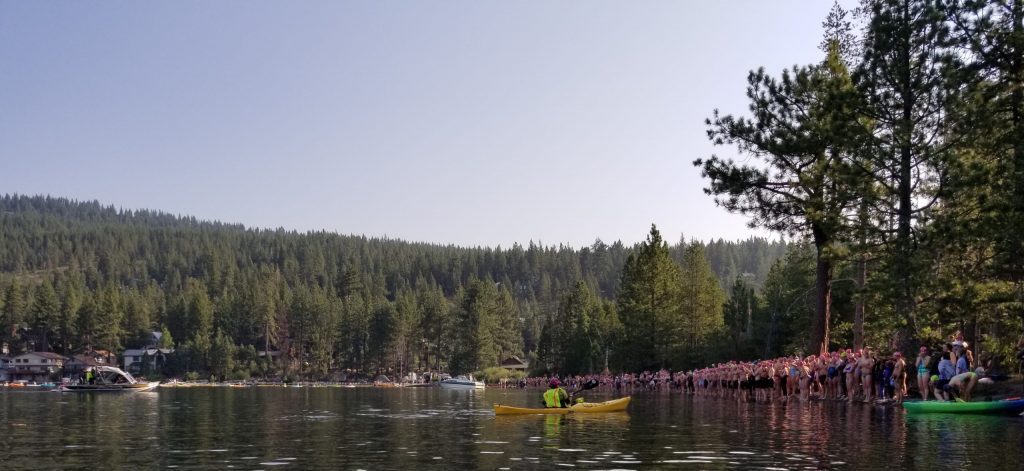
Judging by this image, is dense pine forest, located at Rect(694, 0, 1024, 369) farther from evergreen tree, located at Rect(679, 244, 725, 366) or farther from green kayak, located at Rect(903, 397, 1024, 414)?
evergreen tree, located at Rect(679, 244, 725, 366)

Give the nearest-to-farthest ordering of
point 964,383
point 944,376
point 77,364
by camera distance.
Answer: point 964,383 → point 944,376 → point 77,364

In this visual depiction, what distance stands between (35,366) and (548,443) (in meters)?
156

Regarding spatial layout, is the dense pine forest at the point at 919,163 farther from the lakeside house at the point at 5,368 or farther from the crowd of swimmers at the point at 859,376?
the lakeside house at the point at 5,368

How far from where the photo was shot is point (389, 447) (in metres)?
19.5

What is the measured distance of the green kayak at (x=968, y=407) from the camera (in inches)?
908

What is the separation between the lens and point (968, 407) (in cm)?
2394

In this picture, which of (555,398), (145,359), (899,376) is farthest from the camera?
(145,359)

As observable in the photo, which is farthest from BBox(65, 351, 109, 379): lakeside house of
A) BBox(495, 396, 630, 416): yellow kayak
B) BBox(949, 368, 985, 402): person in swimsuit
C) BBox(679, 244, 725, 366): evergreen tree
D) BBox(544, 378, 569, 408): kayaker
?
BBox(949, 368, 985, 402): person in swimsuit

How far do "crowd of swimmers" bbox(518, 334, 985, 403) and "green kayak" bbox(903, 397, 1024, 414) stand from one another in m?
0.83

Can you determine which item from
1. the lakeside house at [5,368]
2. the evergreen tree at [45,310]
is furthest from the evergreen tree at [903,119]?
the evergreen tree at [45,310]

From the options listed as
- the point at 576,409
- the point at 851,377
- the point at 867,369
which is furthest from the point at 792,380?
the point at 576,409

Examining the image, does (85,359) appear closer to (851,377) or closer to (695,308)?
(695,308)

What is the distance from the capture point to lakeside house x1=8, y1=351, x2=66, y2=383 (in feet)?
499

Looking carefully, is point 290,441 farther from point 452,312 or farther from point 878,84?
point 452,312
